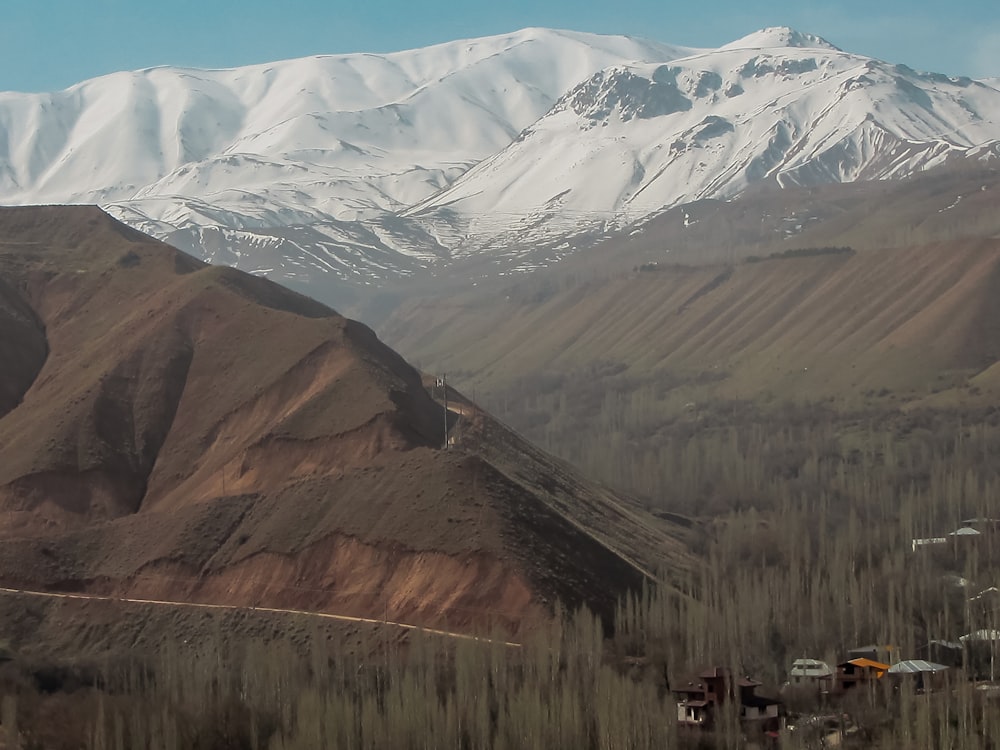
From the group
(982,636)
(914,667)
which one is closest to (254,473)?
(914,667)

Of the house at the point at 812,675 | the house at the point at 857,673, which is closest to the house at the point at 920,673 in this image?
the house at the point at 857,673

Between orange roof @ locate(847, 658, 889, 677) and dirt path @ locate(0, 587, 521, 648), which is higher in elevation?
dirt path @ locate(0, 587, 521, 648)

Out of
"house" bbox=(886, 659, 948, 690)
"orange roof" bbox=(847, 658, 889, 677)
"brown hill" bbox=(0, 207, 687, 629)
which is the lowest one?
"house" bbox=(886, 659, 948, 690)

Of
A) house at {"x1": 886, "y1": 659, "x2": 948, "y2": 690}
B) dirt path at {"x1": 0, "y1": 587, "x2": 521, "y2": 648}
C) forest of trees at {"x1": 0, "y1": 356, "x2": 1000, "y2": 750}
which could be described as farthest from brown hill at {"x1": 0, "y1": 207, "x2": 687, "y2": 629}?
house at {"x1": 886, "y1": 659, "x2": 948, "y2": 690}

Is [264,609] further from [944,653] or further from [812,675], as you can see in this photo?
[944,653]

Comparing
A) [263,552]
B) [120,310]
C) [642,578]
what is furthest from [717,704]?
[120,310]

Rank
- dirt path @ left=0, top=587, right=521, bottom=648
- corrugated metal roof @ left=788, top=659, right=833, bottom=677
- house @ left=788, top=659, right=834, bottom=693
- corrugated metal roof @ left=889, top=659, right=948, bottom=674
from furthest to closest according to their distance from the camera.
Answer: corrugated metal roof @ left=788, top=659, right=833, bottom=677 < corrugated metal roof @ left=889, top=659, right=948, bottom=674 < house @ left=788, top=659, right=834, bottom=693 < dirt path @ left=0, top=587, right=521, bottom=648

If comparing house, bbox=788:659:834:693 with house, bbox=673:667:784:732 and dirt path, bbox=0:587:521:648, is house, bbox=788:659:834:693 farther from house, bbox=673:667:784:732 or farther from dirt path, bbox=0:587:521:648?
dirt path, bbox=0:587:521:648
